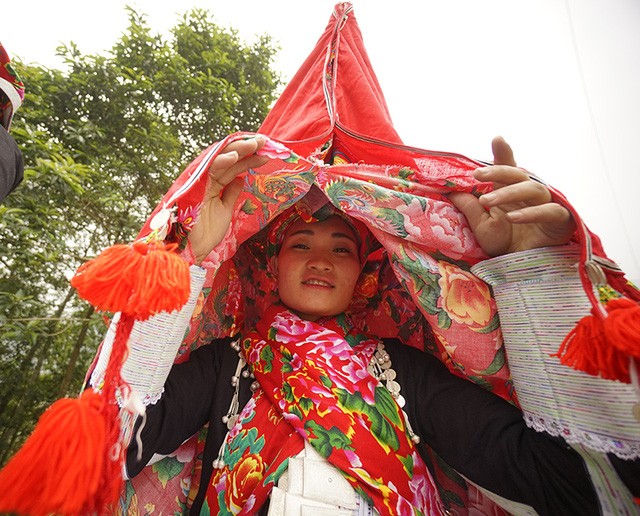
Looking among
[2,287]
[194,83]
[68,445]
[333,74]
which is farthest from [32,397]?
[333,74]

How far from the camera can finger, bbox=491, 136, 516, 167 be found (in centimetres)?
71

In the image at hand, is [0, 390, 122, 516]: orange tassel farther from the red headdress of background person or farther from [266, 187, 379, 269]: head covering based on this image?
[266, 187, 379, 269]: head covering

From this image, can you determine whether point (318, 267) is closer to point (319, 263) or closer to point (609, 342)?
point (319, 263)

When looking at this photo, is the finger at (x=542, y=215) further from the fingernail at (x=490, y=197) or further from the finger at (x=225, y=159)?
the finger at (x=225, y=159)

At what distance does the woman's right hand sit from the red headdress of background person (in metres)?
0.03

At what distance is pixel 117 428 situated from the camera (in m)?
0.54

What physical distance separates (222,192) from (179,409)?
565mm

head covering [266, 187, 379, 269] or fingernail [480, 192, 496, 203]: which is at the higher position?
head covering [266, 187, 379, 269]

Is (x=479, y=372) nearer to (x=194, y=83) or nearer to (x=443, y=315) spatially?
(x=443, y=315)

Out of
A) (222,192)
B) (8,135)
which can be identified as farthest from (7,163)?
(222,192)

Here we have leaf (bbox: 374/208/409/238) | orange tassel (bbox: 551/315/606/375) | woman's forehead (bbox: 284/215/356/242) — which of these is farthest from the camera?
woman's forehead (bbox: 284/215/356/242)

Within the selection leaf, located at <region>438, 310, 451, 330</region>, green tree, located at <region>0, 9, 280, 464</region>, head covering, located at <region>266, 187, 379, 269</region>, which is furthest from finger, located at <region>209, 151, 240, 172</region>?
green tree, located at <region>0, 9, 280, 464</region>

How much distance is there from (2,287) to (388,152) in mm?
2115

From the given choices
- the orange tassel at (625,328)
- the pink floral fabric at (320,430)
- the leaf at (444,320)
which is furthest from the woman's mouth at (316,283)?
the orange tassel at (625,328)
